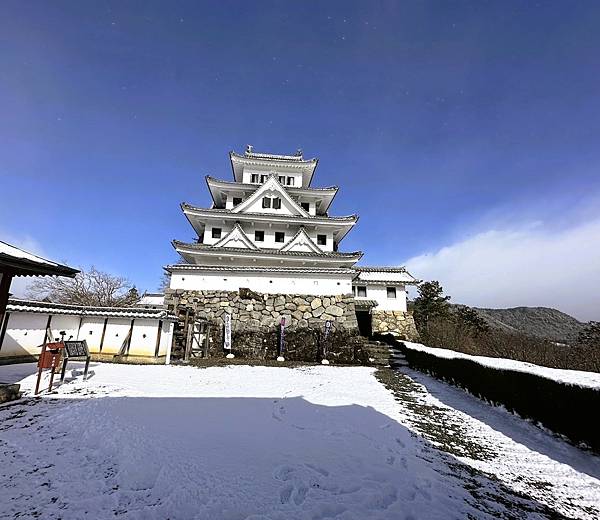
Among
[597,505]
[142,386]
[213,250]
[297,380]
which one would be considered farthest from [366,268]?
[597,505]

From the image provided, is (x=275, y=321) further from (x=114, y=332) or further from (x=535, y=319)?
(x=535, y=319)

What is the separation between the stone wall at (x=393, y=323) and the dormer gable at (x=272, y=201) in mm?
10299

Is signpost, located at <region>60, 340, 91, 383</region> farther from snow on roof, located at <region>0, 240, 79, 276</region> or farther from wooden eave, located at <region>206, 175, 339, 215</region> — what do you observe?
wooden eave, located at <region>206, 175, 339, 215</region>

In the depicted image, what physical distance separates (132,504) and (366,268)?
23.2 meters

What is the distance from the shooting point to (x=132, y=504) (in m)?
2.76

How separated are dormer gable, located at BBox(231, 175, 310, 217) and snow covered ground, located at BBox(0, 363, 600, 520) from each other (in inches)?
756

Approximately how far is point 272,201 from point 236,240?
5.05m

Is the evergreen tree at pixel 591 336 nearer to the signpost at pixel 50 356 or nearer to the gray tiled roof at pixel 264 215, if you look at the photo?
the gray tiled roof at pixel 264 215

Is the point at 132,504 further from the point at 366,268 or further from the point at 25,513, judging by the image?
the point at 366,268

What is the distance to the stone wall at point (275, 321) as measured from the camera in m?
14.2

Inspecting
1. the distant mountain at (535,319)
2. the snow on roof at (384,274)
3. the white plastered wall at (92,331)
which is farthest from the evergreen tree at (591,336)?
the distant mountain at (535,319)

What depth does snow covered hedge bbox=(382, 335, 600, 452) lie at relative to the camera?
479cm

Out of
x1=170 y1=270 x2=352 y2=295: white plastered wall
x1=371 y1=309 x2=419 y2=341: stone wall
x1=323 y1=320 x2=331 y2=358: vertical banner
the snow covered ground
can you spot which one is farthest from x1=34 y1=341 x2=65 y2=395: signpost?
x1=371 y1=309 x2=419 y2=341: stone wall

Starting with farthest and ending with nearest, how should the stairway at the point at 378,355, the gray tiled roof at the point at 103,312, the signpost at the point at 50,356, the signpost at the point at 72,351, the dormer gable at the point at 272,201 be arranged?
1. the dormer gable at the point at 272,201
2. the stairway at the point at 378,355
3. the gray tiled roof at the point at 103,312
4. the signpost at the point at 72,351
5. the signpost at the point at 50,356
